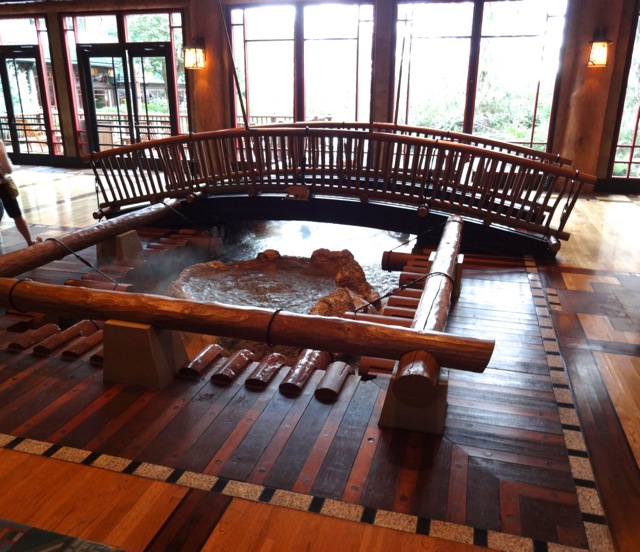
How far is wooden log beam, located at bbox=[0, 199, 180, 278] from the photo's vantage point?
147 inches

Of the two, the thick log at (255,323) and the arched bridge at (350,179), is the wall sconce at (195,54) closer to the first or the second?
the arched bridge at (350,179)

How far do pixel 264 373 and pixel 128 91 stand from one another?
30.4 feet

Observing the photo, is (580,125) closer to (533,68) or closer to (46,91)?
(533,68)

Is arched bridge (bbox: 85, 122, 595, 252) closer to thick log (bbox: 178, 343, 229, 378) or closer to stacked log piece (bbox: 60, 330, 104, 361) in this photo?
thick log (bbox: 178, 343, 229, 378)

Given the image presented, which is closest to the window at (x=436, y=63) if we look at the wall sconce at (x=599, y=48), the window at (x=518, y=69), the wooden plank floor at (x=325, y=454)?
the window at (x=518, y=69)

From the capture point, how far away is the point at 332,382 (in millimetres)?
2717

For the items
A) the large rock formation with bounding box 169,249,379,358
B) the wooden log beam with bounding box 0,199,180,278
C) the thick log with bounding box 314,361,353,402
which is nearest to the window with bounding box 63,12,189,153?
the wooden log beam with bounding box 0,199,180,278

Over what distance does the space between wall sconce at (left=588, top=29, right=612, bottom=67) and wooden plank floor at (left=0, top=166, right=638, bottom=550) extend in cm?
631

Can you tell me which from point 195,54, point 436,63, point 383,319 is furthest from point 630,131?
point 383,319

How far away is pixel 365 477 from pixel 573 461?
87 cm

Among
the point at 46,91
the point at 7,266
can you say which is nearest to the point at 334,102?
the point at 46,91

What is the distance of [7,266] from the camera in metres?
3.68

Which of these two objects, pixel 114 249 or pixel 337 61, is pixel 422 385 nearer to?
pixel 114 249

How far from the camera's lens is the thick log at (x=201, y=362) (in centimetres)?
284
